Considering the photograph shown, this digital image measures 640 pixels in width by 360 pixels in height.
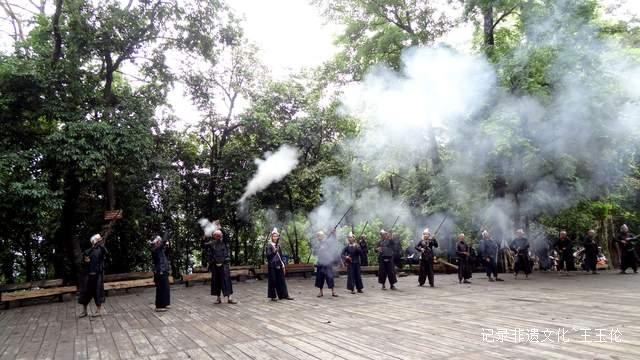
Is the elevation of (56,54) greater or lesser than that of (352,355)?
greater

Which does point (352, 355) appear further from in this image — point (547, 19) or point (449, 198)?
point (547, 19)

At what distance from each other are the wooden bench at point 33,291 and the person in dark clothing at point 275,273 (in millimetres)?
6461

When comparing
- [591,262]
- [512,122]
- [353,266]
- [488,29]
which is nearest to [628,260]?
[591,262]

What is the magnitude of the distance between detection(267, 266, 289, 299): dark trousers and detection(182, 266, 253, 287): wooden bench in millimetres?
5563

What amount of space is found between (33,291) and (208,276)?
528cm

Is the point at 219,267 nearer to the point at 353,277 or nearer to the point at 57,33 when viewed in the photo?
the point at 353,277

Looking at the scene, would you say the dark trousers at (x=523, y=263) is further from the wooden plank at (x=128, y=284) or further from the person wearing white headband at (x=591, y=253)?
the wooden plank at (x=128, y=284)

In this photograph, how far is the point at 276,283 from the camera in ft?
35.1

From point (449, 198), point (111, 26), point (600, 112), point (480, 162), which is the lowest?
point (449, 198)

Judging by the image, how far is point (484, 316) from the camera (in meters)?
7.15

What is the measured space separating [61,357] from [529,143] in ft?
43.7

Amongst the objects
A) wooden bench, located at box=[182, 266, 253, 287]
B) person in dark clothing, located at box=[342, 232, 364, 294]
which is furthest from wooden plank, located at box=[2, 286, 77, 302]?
person in dark clothing, located at box=[342, 232, 364, 294]

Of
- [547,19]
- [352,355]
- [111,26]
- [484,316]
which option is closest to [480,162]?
[547,19]

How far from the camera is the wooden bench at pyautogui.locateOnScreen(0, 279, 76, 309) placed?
11.5 m
